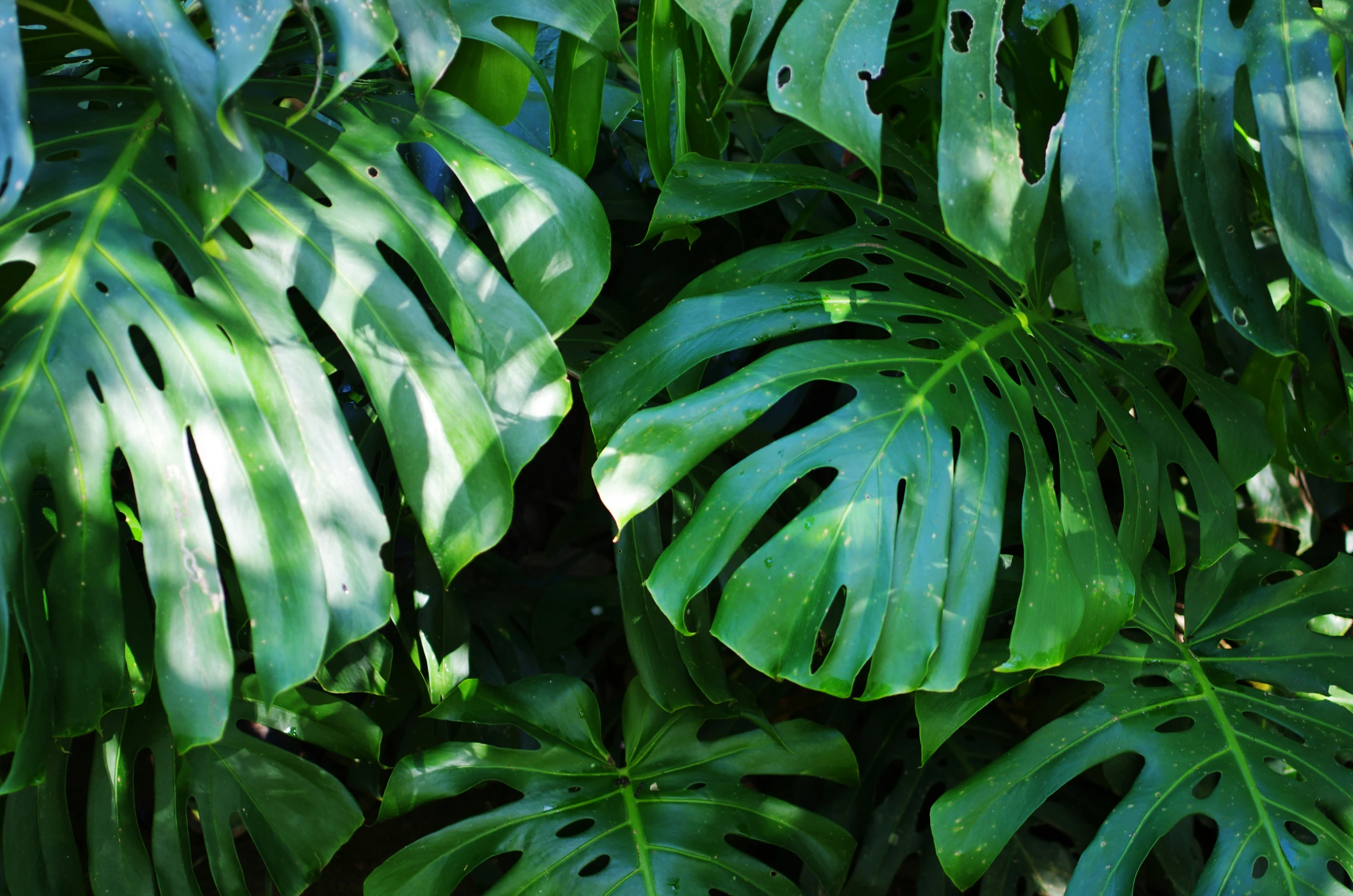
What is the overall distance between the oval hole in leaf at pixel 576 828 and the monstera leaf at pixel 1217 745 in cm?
40

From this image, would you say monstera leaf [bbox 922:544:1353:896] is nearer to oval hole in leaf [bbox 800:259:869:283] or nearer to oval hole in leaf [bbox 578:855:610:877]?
oval hole in leaf [bbox 578:855:610:877]

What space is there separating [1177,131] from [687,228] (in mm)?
473

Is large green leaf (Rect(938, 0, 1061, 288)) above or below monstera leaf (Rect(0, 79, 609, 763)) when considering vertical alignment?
above

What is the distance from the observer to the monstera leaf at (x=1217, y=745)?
0.85 meters

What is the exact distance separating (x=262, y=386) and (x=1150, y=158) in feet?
2.44

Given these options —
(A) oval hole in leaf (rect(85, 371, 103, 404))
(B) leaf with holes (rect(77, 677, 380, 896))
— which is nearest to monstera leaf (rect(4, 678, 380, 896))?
(B) leaf with holes (rect(77, 677, 380, 896))

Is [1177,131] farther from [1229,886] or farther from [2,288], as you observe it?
[2,288]

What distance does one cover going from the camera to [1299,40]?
803 mm

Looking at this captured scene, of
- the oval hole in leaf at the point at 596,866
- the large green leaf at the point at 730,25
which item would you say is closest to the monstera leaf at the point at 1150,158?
the large green leaf at the point at 730,25

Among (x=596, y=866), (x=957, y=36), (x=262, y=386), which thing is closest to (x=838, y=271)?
(x=957, y=36)

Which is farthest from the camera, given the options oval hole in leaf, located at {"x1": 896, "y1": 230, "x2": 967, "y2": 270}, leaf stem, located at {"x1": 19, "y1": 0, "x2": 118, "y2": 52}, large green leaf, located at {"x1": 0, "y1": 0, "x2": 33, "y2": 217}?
oval hole in leaf, located at {"x1": 896, "y1": 230, "x2": 967, "y2": 270}

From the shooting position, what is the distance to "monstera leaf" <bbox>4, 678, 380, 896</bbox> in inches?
38.1

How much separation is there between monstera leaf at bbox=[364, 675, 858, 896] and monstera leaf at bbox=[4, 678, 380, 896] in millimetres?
81

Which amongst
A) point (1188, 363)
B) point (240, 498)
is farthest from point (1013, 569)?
point (240, 498)
